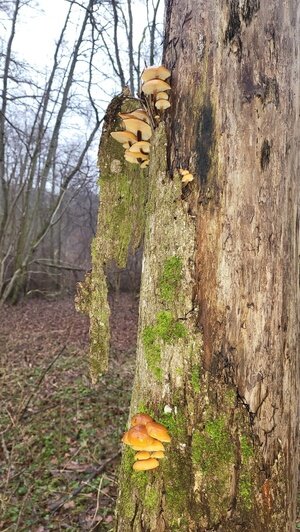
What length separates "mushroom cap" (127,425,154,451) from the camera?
1.38 meters

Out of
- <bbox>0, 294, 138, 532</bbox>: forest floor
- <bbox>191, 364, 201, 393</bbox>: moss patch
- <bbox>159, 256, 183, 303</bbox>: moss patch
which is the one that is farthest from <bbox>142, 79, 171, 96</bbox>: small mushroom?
<bbox>0, 294, 138, 532</bbox>: forest floor

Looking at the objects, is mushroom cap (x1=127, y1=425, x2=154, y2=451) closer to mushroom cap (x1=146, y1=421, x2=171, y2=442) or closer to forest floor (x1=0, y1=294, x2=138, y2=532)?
mushroom cap (x1=146, y1=421, x2=171, y2=442)

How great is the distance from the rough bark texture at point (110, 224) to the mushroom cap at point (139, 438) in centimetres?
56

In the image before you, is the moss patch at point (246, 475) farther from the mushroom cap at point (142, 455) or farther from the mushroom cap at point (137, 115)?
the mushroom cap at point (137, 115)

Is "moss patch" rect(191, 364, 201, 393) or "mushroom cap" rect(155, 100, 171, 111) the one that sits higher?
"mushroom cap" rect(155, 100, 171, 111)

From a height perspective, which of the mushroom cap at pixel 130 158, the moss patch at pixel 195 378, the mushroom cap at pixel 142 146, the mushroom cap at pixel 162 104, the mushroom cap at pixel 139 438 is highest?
the mushroom cap at pixel 162 104

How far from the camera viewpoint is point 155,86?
61.7 inches

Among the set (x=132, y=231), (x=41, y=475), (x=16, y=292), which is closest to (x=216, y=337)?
(x=132, y=231)

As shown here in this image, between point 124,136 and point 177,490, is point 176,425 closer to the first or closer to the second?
point 177,490

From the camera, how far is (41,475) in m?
4.80

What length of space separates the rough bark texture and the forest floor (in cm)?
162

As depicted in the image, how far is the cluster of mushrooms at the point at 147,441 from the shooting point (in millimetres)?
1392

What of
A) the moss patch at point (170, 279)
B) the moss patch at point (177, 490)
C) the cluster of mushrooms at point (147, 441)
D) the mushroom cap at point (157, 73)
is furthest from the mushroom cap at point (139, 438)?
the mushroom cap at point (157, 73)

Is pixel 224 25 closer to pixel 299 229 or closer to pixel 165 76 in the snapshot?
pixel 165 76
